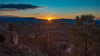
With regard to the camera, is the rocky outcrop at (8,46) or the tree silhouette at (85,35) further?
the tree silhouette at (85,35)

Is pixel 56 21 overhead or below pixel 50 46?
overhead

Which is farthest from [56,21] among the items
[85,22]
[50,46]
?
[85,22]

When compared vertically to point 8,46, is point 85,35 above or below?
above

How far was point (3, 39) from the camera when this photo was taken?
1734 cm

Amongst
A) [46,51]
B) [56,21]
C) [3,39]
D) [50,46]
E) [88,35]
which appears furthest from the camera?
[56,21]

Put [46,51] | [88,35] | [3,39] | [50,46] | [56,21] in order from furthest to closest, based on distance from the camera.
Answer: [56,21] < [50,46] < [46,51] < [3,39] < [88,35]

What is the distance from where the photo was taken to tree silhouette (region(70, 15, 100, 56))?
1499cm

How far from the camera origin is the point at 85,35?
592 inches

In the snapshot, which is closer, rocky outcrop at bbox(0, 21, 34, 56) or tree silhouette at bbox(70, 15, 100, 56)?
rocky outcrop at bbox(0, 21, 34, 56)

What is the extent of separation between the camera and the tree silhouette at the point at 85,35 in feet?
49.2

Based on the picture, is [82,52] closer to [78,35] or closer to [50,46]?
[78,35]

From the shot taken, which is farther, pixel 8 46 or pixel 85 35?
pixel 8 46

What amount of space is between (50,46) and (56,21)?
58.7m

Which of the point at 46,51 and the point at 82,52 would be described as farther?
the point at 46,51
